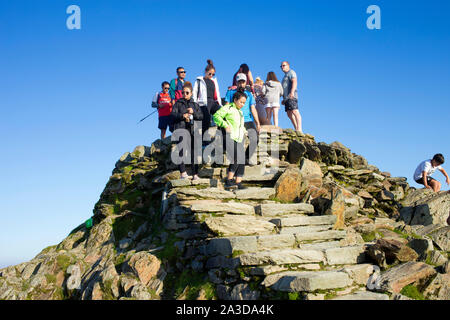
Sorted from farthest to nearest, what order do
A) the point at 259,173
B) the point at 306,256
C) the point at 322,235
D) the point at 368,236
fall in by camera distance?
the point at 259,173 < the point at 368,236 < the point at 322,235 < the point at 306,256

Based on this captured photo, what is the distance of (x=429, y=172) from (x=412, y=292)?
33.4 ft

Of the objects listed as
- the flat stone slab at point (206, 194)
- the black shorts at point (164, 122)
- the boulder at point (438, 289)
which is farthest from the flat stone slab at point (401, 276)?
the black shorts at point (164, 122)

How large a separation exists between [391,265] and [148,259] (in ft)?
19.7

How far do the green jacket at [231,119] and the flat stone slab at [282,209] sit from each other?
223cm

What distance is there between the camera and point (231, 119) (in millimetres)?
11375

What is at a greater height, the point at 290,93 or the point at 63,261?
the point at 290,93

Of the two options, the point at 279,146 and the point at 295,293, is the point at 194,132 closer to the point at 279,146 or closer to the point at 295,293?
the point at 279,146

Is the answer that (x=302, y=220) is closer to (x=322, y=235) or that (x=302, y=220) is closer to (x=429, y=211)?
(x=322, y=235)

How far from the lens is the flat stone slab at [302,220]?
9688 millimetres

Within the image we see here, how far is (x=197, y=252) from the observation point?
31.9ft

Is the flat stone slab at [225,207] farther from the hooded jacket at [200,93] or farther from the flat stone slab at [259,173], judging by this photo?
the hooded jacket at [200,93]

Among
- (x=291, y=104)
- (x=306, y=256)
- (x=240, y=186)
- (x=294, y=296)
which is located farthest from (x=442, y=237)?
(x=291, y=104)

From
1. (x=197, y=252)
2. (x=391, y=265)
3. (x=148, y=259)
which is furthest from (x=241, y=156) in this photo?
(x=391, y=265)

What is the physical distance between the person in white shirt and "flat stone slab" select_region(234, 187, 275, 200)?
8520mm
